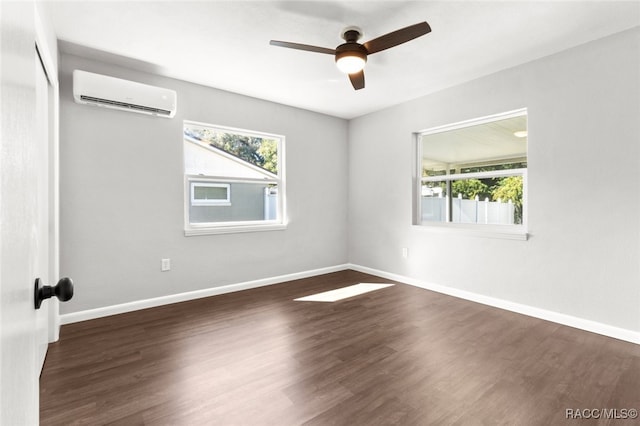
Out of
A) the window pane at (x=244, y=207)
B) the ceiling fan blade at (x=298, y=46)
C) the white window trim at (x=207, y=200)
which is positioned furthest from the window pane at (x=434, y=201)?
the white window trim at (x=207, y=200)

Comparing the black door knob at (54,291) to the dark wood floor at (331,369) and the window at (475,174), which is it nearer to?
the dark wood floor at (331,369)

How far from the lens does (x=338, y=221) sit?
4.95m

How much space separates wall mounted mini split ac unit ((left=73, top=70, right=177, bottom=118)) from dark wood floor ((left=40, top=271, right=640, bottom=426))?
2014 millimetres

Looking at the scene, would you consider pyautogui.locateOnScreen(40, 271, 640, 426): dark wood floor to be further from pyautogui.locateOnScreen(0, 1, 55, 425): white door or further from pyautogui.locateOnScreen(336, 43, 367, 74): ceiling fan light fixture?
pyautogui.locateOnScreen(336, 43, 367, 74): ceiling fan light fixture

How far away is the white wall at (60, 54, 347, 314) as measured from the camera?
2848 millimetres

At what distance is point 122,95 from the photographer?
9.29 ft

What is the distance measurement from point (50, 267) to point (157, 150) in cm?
144

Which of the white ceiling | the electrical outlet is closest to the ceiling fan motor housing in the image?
the white ceiling

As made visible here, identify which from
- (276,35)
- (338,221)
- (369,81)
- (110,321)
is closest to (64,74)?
(276,35)

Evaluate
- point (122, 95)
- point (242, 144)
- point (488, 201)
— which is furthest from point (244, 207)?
point (488, 201)

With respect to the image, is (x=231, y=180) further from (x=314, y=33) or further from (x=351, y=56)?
(x=351, y=56)

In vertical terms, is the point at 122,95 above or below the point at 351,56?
below

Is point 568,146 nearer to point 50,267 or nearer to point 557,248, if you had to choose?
point 557,248

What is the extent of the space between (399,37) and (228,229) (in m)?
2.72
